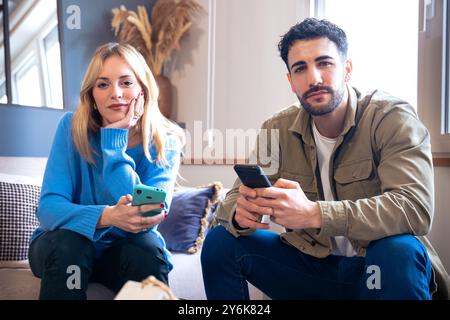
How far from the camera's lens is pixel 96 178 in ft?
4.97

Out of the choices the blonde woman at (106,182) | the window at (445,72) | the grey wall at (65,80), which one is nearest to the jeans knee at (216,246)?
the blonde woman at (106,182)

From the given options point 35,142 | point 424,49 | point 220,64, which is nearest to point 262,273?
point 424,49

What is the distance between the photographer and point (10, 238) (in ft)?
5.74

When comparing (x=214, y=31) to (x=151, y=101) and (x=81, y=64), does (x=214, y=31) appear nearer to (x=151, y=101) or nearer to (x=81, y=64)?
(x=81, y=64)

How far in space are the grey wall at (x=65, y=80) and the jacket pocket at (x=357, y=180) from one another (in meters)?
1.64

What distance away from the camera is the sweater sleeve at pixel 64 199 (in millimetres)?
1328

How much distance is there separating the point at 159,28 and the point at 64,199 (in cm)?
188

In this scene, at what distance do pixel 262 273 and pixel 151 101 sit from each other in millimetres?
685

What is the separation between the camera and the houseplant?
116 inches

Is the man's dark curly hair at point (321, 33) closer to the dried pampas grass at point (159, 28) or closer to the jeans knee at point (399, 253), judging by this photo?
the jeans knee at point (399, 253)

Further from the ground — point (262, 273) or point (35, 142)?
point (35, 142)

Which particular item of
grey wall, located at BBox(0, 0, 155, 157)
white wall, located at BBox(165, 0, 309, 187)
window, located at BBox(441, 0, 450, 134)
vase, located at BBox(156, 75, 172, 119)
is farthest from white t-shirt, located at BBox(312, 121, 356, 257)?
vase, located at BBox(156, 75, 172, 119)
